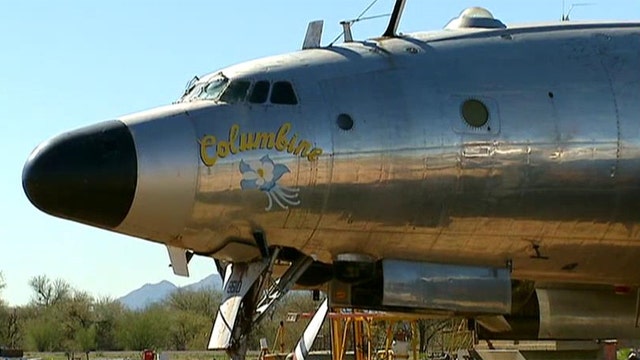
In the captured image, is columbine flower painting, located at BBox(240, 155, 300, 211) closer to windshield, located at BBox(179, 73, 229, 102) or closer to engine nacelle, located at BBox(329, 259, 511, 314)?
Answer: windshield, located at BBox(179, 73, 229, 102)

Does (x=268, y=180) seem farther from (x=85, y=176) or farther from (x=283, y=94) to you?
A: (x=85, y=176)

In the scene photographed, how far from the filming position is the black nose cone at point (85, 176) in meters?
11.3

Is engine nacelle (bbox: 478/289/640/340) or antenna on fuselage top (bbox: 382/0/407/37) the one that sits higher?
antenna on fuselage top (bbox: 382/0/407/37)

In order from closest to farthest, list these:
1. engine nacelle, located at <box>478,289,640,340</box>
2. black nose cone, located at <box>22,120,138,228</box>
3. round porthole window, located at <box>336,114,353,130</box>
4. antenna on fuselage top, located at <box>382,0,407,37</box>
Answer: black nose cone, located at <box>22,120,138,228</box> < round porthole window, located at <box>336,114,353,130</box> < antenna on fuselage top, located at <box>382,0,407,37</box> < engine nacelle, located at <box>478,289,640,340</box>

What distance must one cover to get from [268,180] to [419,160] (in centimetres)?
172

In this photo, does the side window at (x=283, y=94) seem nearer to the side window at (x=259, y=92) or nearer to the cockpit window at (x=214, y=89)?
the side window at (x=259, y=92)

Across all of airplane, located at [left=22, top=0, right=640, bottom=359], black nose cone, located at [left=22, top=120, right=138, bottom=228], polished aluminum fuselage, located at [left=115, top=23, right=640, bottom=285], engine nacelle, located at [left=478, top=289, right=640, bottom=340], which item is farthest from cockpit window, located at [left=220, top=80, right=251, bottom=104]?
engine nacelle, located at [left=478, top=289, right=640, bottom=340]

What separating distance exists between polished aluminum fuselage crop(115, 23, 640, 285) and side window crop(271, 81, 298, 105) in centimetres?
10

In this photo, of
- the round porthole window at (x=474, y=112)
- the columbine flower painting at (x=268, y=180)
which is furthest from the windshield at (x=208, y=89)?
the round porthole window at (x=474, y=112)

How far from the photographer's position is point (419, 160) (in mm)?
12328

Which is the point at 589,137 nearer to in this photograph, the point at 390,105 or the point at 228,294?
the point at 390,105

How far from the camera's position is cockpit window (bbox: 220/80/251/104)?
12.4m

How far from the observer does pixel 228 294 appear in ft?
41.2

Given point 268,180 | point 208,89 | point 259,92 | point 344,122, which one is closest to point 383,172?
point 344,122
